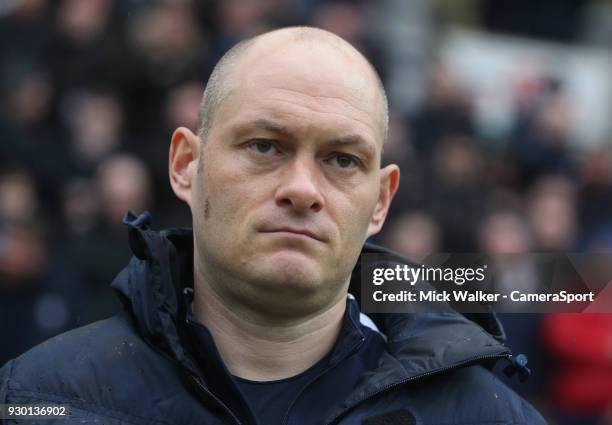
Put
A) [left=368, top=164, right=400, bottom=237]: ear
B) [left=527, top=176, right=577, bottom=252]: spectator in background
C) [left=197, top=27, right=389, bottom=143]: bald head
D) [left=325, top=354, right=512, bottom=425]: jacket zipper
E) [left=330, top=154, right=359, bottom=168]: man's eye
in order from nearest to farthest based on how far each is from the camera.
Answer: [left=325, top=354, right=512, bottom=425]: jacket zipper, [left=330, top=154, right=359, bottom=168]: man's eye, [left=197, top=27, right=389, bottom=143]: bald head, [left=368, top=164, right=400, bottom=237]: ear, [left=527, top=176, right=577, bottom=252]: spectator in background

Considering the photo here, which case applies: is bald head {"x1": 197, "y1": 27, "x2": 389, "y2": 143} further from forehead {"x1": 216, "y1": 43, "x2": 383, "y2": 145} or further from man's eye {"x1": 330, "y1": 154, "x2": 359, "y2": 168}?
Result: man's eye {"x1": 330, "y1": 154, "x2": 359, "y2": 168}

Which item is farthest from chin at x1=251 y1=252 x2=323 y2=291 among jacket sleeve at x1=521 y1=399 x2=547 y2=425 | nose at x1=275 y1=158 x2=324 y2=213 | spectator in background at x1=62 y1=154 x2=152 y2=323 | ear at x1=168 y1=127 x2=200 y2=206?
spectator in background at x1=62 y1=154 x2=152 y2=323

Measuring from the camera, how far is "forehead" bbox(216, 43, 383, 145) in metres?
3.07

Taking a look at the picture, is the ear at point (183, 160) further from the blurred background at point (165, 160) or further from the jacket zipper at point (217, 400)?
the blurred background at point (165, 160)

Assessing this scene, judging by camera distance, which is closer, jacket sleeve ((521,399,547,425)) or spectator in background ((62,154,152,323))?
jacket sleeve ((521,399,547,425))

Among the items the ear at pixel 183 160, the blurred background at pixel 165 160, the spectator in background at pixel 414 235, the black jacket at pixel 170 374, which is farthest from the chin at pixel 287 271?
the spectator in background at pixel 414 235

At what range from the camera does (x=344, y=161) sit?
3.14m

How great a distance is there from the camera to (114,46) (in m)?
8.27

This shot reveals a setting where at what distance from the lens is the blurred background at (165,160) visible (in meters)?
7.35

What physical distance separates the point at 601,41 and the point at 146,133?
6316 mm

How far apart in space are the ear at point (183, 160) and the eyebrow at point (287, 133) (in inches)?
10.7

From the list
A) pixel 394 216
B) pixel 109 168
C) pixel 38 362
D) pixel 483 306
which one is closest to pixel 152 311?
pixel 38 362

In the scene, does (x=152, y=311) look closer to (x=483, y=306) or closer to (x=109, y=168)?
(x=483, y=306)

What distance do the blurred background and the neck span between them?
2439 mm
